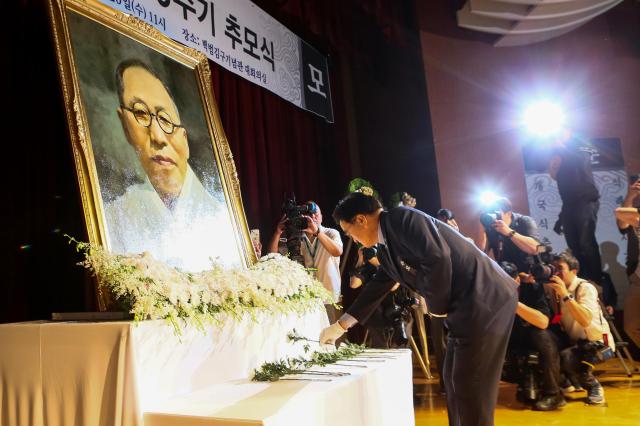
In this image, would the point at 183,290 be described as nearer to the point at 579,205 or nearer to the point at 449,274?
the point at 449,274

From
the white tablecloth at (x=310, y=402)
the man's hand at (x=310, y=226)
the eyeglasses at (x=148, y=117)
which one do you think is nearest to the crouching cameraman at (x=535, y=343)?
the man's hand at (x=310, y=226)

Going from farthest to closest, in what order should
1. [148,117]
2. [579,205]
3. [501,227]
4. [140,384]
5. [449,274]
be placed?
[579,205] < [501,227] < [148,117] < [449,274] < [140,384]

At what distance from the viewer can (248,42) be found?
14.6ft

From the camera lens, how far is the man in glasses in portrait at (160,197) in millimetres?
2453

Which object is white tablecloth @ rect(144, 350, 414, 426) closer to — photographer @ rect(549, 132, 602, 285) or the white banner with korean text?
the white banner with korean text

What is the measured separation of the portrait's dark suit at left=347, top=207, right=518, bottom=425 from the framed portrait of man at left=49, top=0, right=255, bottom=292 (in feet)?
3.37

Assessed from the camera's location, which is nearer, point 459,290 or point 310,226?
point 459,290

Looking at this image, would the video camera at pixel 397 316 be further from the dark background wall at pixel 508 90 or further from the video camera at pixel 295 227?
the dark background wall at pixel 508 90

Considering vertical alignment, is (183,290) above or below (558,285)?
above

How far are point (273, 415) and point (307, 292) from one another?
1.12 m

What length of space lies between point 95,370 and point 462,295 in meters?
1.32

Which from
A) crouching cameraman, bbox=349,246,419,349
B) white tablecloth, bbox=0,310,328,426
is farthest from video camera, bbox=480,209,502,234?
white tablecloth, bbox=0,310,328,426

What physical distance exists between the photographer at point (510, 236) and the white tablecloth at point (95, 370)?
109 inches

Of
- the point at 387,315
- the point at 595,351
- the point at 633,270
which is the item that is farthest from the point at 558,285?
the point at 387,315
